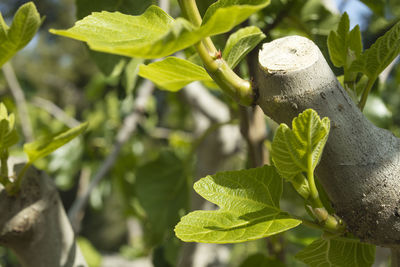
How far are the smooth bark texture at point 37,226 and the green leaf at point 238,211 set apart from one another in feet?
0.71

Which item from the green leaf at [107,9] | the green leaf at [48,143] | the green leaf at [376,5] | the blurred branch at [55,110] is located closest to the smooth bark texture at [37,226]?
the green leaf at [48,143]

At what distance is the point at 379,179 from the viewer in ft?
0.92

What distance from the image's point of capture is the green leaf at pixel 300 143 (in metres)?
0.25

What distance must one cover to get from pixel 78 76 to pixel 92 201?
8330mm

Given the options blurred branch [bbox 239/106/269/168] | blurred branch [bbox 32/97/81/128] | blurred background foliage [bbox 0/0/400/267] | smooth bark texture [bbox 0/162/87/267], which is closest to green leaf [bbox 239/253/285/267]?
Result: blurred background foliage [bbox 0/0/400/267]

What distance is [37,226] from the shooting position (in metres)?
0.41

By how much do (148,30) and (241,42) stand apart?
69 millimetres

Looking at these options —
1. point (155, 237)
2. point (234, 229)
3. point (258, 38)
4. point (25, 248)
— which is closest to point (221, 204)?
point (234, 229)

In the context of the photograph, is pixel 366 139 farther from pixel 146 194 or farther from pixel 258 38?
pixel 146 194

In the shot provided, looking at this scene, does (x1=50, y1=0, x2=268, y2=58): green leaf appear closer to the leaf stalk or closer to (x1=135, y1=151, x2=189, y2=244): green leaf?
the leaf stalk

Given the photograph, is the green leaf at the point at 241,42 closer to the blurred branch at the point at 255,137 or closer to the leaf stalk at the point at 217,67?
the leaf stalk at the point at 217,67

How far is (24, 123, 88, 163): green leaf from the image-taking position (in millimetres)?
375

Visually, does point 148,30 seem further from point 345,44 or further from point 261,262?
point 261,262

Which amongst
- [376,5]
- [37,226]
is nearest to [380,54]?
[376,5]
